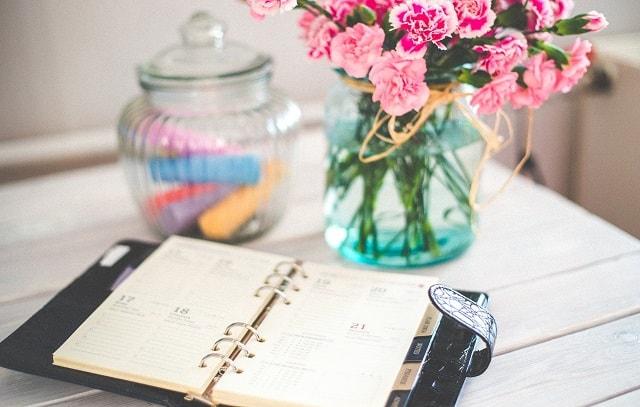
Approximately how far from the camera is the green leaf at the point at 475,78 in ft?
2.31

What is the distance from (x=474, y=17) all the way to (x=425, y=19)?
0.05 m

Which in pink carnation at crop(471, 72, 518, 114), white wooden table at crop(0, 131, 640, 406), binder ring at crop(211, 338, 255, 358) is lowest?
white wooden table at crop(0, 131, 640, 406)

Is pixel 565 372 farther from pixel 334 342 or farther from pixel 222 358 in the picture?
pixel 222 358

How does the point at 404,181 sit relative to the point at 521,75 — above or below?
below

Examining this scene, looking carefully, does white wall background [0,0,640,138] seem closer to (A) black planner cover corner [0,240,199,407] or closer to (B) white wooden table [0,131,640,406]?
(B) white wooden table [0,131,640,406]

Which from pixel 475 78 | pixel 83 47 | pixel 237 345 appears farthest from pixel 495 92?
pixel 83 47

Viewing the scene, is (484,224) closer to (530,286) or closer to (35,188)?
(530,286)

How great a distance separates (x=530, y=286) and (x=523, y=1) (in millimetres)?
318

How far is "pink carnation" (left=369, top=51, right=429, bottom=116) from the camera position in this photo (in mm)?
677

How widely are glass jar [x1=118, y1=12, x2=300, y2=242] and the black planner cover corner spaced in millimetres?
109

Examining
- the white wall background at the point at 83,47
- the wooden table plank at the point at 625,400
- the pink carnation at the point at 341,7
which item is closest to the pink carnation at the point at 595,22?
the pink carnation at the point at 341,7

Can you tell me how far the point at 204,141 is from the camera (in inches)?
36.1

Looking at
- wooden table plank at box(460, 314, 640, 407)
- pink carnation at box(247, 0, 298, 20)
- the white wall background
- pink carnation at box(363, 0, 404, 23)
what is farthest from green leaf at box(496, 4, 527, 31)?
the white wall background

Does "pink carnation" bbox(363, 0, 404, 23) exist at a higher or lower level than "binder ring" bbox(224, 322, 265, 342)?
higher
